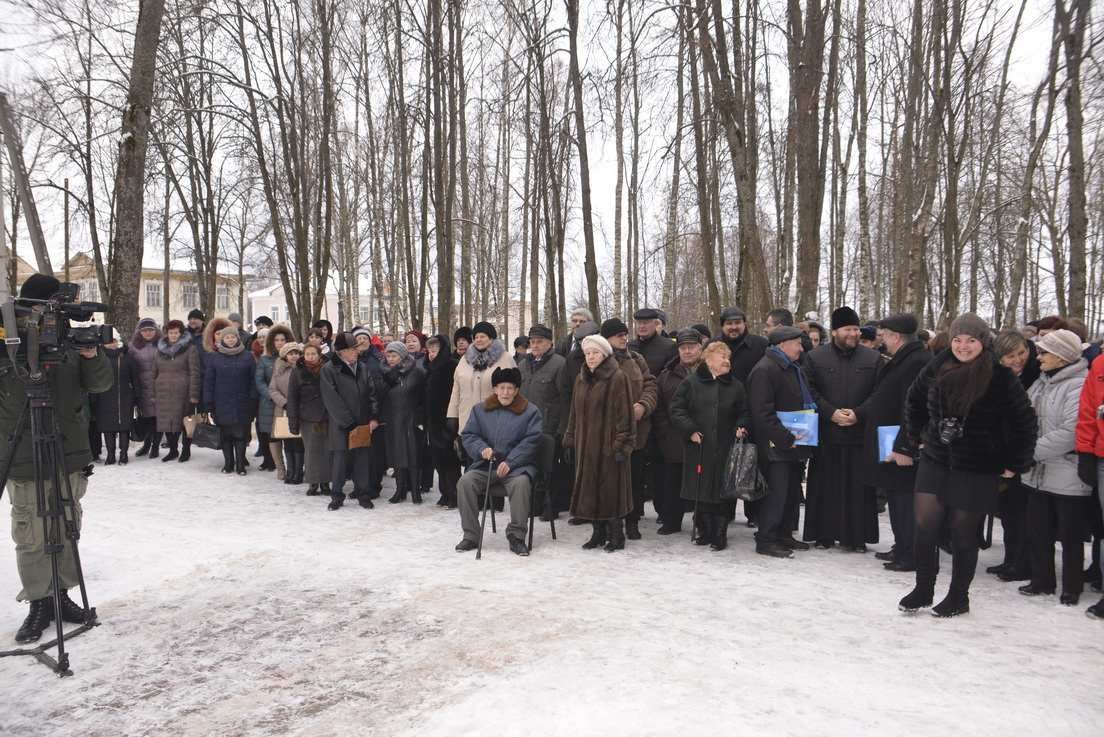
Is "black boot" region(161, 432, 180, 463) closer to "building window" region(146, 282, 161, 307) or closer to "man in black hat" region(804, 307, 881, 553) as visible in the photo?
"man in black hat" region(804, 307, 881, 553)

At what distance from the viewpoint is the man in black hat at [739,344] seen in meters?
7.34

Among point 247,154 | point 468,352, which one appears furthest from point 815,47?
point 247,154

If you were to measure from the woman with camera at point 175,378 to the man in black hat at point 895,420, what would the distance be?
867cm

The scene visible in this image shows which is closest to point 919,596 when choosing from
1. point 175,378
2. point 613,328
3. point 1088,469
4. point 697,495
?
point 1088,469

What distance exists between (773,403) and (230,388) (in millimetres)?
7178

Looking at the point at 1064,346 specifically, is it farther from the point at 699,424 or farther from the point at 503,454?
the point at 503,454

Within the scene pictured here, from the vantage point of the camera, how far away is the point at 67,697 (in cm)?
374

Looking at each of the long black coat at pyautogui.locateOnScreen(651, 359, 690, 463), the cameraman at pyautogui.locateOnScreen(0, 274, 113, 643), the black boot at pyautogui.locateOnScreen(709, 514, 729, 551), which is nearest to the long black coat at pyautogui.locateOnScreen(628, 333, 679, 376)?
the long black coat at pyautogui.locateOnScreen(651, 359, 690, 463)

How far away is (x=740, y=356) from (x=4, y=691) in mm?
6250

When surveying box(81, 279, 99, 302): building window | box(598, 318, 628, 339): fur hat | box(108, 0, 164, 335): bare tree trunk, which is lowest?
box(598, 318, 628, 339): fur hat

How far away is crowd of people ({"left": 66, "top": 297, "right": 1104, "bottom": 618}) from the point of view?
15.9ft

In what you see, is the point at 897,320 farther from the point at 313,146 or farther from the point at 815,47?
the point at 313,146

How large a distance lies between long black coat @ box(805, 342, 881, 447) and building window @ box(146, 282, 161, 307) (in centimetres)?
7717

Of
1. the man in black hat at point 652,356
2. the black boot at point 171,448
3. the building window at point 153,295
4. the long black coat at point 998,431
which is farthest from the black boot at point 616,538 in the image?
the building window at point 153,295
